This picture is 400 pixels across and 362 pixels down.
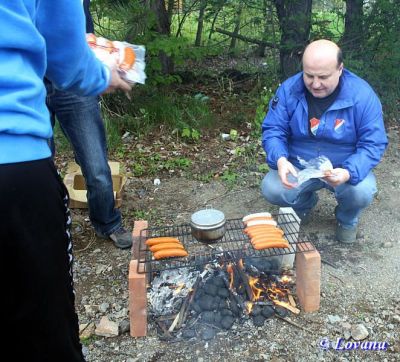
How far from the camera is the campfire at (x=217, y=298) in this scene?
2.80 meters

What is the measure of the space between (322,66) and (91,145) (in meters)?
1.72

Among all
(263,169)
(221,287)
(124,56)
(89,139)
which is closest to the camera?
(124,56)

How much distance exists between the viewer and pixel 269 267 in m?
3.18

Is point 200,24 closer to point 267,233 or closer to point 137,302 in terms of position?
point 267,233

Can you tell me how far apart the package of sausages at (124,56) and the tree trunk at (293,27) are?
12.3ft

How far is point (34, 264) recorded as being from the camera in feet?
4.22

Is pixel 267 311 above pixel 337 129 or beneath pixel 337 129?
beneath

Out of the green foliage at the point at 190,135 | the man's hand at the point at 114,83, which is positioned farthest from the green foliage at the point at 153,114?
the man's hand at the point at 114,83

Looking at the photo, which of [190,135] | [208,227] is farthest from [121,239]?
[190,135]

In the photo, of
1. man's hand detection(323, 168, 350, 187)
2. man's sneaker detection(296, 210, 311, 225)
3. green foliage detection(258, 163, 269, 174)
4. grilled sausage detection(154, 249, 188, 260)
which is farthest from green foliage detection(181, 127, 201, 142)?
grilled sausage detection(154, 249, 188, 260)

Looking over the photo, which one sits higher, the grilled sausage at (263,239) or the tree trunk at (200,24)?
the tree trunk at (200,24)

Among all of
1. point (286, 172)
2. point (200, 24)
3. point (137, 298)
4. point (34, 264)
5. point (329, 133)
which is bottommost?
point (137, 298)

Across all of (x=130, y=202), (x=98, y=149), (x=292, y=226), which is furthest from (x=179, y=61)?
(x=292, y=226)

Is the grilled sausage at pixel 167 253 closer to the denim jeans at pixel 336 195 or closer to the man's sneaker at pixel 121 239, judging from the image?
the man's sneaker at pixel 121 239
